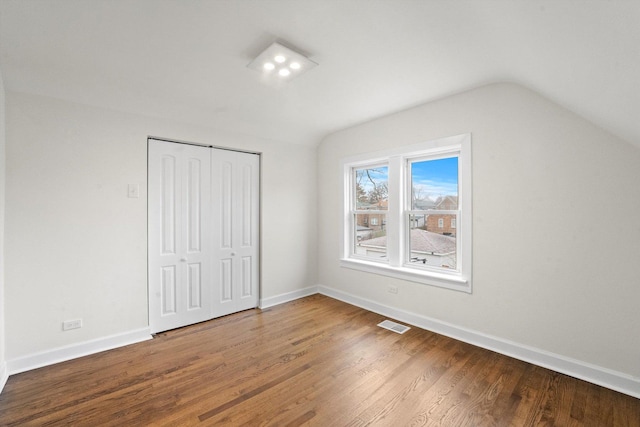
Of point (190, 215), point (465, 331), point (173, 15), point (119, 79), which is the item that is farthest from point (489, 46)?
point (190, 215)

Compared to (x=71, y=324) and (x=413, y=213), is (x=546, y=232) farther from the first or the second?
(x=71, y=324)

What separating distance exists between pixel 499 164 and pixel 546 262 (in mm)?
991

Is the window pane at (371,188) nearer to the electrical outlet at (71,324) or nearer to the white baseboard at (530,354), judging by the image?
the white baseboard at (530,354)

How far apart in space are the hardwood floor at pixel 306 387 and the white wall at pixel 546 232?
325 millimetres

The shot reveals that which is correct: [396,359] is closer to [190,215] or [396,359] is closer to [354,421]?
[354,421]

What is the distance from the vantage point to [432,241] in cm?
344

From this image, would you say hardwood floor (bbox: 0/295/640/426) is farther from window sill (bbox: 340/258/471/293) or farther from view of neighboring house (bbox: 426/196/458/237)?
view of neighboring house (bbox: 426/196/458/237)

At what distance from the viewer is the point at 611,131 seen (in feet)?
7.06

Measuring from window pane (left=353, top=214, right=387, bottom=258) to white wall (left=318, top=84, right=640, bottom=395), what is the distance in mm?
947

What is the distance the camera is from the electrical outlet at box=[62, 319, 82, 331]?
2.63m

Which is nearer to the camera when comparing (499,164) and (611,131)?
(611,131)

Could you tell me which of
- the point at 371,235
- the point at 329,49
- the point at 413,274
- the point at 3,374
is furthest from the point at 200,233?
the point at 413,274

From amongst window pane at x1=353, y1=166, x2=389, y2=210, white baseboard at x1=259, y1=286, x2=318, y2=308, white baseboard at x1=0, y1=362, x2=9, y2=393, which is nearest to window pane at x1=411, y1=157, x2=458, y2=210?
window pane at x1=353, y1=166, x2=389, y2=210

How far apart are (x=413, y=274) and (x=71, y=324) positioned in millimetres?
3615
